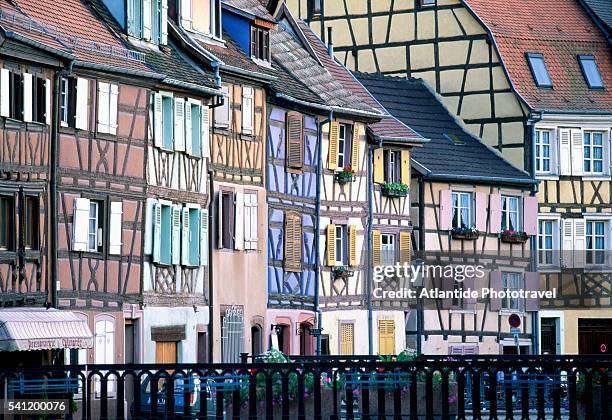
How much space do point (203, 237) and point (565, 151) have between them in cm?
2175

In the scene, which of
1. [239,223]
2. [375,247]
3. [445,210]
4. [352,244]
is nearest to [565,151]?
[445,210]

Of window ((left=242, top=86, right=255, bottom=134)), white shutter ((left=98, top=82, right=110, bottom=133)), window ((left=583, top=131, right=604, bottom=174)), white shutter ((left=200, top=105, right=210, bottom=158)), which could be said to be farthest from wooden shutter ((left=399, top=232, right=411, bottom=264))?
white shutter ((left=98, top=82, right=110, bottom=133))

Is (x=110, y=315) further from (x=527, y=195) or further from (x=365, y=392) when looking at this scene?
(x=527, y=195)

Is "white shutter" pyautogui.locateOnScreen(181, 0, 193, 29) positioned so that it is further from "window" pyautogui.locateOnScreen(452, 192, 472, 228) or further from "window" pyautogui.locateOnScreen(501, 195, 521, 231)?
"window" pyautogui.locateOnScreen(501, 195, 521, 231)

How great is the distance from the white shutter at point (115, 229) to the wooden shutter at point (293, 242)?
10.0 m

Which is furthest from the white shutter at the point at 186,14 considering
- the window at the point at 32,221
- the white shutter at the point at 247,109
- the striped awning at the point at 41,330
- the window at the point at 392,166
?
the window at the point at 392,166

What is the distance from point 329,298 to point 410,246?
5.74 metres

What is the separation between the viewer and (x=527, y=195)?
61906 mm

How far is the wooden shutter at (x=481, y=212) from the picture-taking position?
197 feet

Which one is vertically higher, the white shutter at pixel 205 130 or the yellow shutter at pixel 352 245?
the white shutter at pixel 205 130

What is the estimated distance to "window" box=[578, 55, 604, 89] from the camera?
64.2 m

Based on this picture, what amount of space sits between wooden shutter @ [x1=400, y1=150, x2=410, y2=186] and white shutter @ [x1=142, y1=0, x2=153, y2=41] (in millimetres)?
15464

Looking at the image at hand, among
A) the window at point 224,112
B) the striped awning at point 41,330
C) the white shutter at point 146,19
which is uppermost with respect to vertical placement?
the white shutter at point 146,19

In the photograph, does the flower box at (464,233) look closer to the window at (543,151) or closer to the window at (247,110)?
the window at (543,151)
